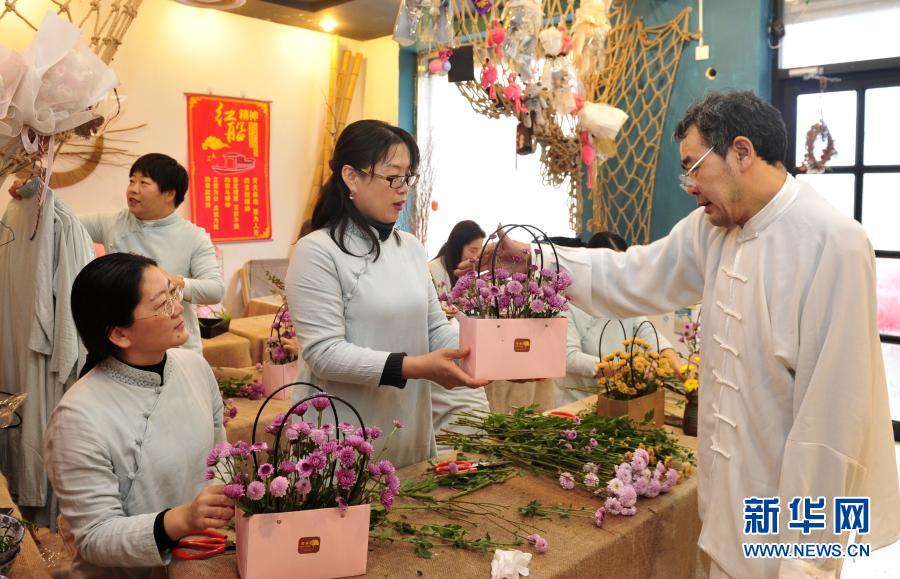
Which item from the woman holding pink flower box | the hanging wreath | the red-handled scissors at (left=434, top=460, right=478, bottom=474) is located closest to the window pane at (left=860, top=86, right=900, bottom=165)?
the hanging wreath

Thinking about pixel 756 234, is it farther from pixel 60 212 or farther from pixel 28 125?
pixel 60 212

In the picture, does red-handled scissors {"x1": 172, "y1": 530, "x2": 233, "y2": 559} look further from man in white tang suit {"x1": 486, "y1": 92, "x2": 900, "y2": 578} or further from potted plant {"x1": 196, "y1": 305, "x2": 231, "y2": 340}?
potted plant {"x1": 196, "y1": 305, "x2": 231, "y2": 340}

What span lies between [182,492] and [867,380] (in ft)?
4.62

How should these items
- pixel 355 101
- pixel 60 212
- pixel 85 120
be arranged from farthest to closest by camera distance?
pixel 355 101 < pixel 60 212 < pixel 85 120

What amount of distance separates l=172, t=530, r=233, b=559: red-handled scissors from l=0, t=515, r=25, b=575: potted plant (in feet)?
1.27

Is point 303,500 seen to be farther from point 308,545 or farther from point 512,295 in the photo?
point 512,295

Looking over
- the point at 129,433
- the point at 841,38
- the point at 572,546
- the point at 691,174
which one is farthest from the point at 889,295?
the point at 129,433

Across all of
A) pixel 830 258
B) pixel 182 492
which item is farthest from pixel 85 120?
pixel 830 258

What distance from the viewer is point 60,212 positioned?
250 cm

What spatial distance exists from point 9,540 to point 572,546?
118 cm

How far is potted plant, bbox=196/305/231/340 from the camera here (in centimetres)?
457

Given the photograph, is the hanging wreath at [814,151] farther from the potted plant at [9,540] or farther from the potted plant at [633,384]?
the potted plant at [9,540]

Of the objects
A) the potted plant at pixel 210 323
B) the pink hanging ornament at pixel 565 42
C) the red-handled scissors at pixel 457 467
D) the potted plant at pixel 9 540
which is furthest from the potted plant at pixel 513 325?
the potted plant at pixel 210 323

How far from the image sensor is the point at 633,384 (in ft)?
7.78
